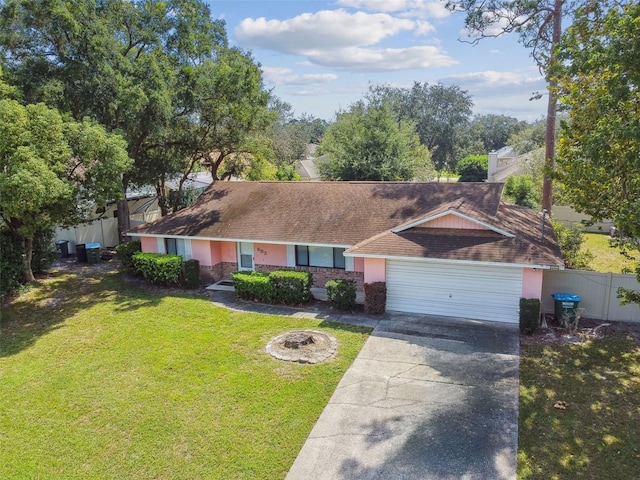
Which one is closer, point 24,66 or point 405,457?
point 405,457

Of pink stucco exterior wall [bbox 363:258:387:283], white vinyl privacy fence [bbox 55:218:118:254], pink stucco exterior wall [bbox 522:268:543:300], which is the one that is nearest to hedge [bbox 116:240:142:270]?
white vinyl privacy fence [bbox 55:218:118:254]

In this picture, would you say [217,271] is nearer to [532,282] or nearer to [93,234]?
[93,234]

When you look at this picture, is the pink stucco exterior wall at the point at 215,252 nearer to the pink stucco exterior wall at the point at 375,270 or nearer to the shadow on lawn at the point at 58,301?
the shadow on lawn at the point at 58,301

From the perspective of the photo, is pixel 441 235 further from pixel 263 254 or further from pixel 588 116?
pixel 263 254

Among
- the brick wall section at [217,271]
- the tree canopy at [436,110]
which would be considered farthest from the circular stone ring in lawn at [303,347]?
the tree canopy at [436,110]

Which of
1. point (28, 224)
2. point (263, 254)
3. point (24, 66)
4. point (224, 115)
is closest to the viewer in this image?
point (28, 224)

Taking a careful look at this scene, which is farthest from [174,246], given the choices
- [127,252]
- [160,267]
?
[127,252]

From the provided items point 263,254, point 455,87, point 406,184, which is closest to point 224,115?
point 263,254
